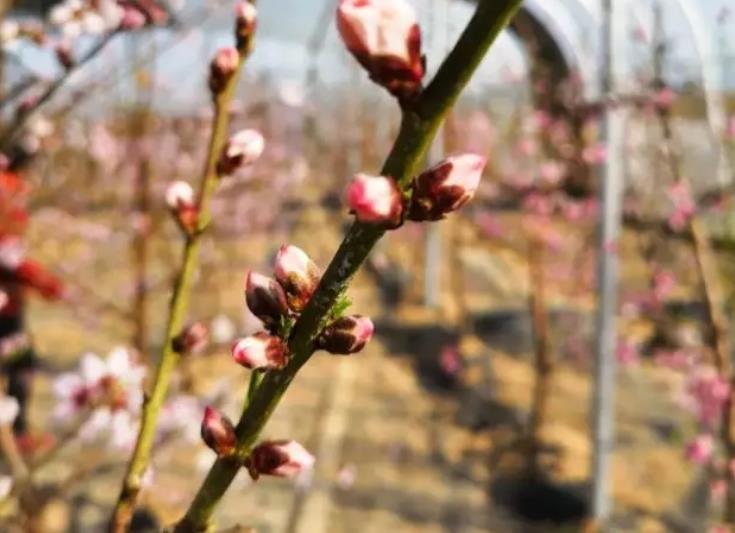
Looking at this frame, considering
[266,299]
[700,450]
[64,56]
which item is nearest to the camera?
[266,299]

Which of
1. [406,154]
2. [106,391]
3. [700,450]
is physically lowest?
[700,450]

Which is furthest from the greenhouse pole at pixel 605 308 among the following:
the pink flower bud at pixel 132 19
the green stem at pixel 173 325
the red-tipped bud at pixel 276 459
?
the red-tipped bud at pixel 276 459

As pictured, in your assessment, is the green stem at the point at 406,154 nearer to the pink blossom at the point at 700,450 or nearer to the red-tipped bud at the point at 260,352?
the red-tipped bud at the point at 260,352

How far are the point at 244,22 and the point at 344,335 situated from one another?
33 cm

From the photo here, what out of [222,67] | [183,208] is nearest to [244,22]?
[222,67]

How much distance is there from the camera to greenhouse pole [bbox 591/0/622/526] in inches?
147

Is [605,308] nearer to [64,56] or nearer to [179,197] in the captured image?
[64,56]

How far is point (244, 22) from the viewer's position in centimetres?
68

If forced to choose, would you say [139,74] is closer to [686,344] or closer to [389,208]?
[686,344]

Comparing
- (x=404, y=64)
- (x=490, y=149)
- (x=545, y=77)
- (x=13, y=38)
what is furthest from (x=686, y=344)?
(x=490, y=149)

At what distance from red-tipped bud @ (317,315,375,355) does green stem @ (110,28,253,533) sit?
0.24 m

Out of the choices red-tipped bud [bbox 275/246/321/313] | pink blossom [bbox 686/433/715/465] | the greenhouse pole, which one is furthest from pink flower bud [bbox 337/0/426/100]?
the greenhouse pole

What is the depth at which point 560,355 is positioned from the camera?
6148mm

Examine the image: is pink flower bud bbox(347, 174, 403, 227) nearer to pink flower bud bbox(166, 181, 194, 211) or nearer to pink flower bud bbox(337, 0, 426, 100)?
pink flower bud bbox(337, 0, 426, 100)
